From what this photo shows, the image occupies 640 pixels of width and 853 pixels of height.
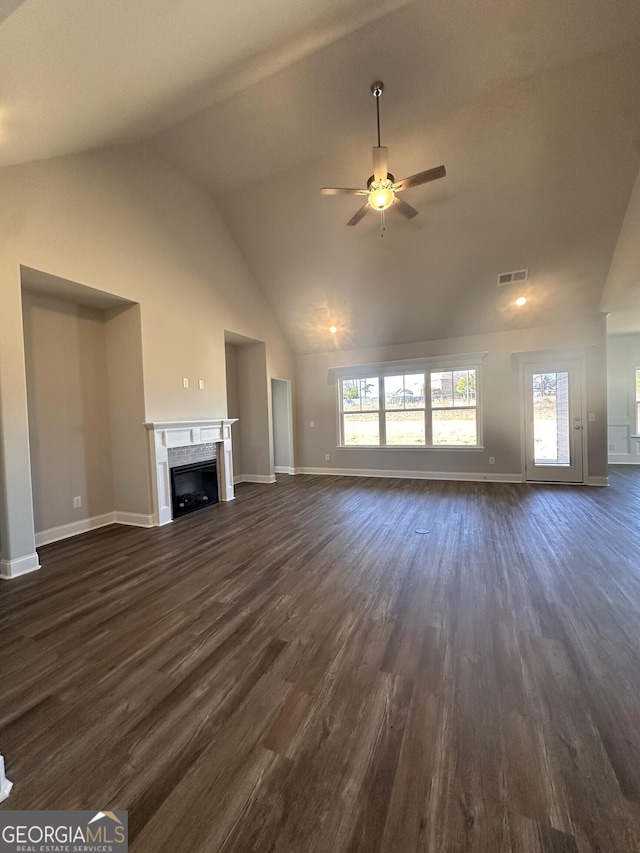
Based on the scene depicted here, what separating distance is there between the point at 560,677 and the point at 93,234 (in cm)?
501

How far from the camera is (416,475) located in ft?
21.6

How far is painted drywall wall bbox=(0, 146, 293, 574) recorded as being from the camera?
9.20 ft

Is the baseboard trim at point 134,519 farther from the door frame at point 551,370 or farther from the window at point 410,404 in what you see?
the door frame at point 551,370

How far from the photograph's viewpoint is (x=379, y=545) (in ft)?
10.5

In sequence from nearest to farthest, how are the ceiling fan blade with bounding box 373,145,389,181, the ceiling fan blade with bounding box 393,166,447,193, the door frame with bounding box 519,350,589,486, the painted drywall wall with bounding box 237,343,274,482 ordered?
the ceiling fan blade with bounding box 393,166,447,193, the ceiling fan blade with bounding box 373,145,389,181, the door frame with bounding box 519,350,589,486, the painted drywall wall with bounding box 237,343,274,482

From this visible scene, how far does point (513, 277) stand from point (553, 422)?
2518 millimetres

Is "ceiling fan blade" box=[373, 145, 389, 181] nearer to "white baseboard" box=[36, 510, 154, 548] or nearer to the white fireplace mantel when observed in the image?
the white fireplace mantel

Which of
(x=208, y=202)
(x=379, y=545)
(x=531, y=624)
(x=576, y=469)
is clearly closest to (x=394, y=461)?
(x=576, y=469)

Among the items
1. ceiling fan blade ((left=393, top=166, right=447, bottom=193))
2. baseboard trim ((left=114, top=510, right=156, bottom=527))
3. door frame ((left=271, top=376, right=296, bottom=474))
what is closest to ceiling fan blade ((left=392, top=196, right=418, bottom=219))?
ceiling fan blade ((left=393, top=166, right=447, bottom=193))

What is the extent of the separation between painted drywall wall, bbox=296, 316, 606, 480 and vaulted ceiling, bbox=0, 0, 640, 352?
37cm

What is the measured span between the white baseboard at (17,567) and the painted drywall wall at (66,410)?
725 millimetres

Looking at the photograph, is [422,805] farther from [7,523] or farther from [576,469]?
[576,469]

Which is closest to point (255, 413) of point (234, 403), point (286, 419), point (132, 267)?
point (234, 403)

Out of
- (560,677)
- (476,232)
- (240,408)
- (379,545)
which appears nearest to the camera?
(560,677)
